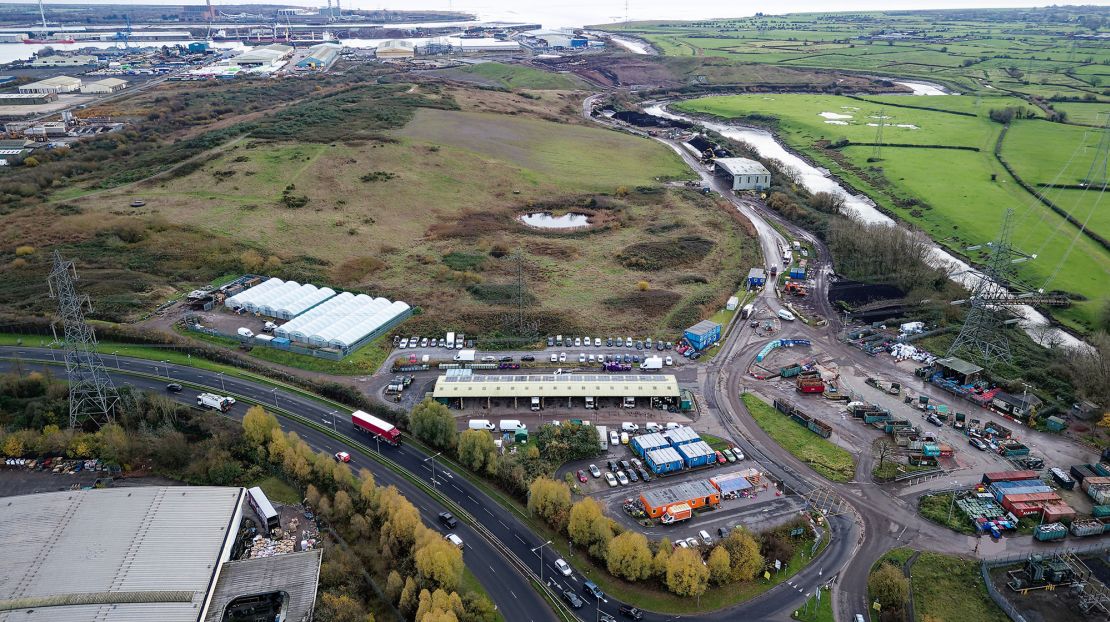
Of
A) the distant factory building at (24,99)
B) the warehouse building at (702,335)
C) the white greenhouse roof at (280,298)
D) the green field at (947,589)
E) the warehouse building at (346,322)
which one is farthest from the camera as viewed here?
the distant factory building at (24,99)

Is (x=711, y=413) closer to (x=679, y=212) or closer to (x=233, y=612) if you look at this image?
(x=233, y=612)

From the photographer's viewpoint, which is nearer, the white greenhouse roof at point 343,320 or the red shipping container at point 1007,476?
the red shipping container at point 1007,476

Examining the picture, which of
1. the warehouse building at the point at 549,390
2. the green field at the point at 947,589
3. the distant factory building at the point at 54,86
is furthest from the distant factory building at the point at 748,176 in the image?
the distant factory building at the point at 54,86

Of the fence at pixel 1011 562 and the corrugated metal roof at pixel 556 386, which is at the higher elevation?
the corrugated metal roof at pixel 556 386

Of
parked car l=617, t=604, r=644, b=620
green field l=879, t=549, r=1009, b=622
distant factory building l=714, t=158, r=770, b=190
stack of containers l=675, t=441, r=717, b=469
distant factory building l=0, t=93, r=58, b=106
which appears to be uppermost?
distant factory building l=0, t=93, r=58, b=106

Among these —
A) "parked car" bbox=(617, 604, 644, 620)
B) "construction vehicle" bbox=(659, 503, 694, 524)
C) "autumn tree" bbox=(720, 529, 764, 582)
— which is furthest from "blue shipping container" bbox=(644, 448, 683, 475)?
"parked car" bbox=(617, 604, 644, 620)

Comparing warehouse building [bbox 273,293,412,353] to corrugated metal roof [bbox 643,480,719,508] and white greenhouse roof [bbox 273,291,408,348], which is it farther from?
corrugated metal roof [bbox 643,480,719,508]

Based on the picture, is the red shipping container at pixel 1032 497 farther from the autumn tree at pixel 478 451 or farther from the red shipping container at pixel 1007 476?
the autumn tree at pixel 478 451
